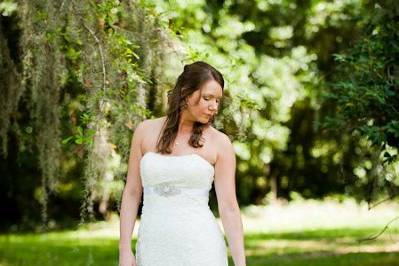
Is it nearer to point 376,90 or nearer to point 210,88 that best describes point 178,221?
point 210,88

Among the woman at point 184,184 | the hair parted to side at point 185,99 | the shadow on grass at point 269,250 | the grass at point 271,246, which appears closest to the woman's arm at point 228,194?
the woman at point 184,184

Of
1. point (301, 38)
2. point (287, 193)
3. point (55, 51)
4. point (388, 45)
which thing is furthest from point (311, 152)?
point (55, 51)

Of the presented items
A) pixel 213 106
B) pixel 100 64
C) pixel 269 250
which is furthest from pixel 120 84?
pixel 269 250

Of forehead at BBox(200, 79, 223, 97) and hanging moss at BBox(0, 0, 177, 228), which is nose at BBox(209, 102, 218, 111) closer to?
forehead at BBox(200, 79, 223, 97)

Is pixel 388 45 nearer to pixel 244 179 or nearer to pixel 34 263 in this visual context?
pixel 34 263

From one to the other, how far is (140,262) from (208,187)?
16.1 inches

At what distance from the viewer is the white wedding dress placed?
3.38 metres

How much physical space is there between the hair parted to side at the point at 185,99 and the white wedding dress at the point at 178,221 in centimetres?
6

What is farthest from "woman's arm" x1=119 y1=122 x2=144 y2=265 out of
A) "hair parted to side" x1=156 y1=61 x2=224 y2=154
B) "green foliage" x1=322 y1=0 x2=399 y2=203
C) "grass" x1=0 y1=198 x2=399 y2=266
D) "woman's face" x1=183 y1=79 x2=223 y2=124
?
"grass" x1=0 y1=198 x2=399 y2=266

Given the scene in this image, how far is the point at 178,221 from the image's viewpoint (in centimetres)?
340

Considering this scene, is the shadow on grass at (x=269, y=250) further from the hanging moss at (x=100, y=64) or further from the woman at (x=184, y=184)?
the woman at (x=184, y=184)

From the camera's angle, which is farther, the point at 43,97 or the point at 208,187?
the point at 43,97

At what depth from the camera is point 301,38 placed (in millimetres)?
15469

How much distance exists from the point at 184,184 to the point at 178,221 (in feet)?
0.49
